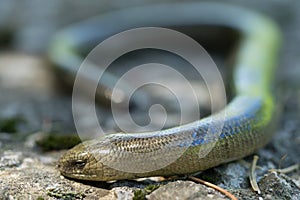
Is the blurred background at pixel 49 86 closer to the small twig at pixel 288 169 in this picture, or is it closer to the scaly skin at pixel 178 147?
the small twig at pixel 288 169

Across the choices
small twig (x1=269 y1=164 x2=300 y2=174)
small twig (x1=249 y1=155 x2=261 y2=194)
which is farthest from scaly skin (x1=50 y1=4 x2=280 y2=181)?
small twig (x1=269 y1=164 x2=300 y2=174)

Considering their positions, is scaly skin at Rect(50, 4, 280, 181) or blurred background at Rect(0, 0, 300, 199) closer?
scaly skin at Rect(50, 4, 280, 181)

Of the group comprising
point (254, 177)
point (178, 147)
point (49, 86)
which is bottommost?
point (254, 177)

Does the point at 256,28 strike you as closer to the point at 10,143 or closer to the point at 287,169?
the point at 287,169

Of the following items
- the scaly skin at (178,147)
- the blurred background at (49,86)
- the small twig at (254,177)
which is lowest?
the small twig at (254,177)

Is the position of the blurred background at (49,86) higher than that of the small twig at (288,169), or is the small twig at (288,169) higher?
the blurred background at (49,86)

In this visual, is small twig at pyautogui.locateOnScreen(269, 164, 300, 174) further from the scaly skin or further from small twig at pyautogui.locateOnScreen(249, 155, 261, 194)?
the scaly skin

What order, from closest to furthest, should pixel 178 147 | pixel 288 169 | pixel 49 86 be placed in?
pixel 178 147, pixel 288 169, pixel 49 86

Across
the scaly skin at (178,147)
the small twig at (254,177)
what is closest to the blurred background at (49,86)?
the small twig at (254,177)

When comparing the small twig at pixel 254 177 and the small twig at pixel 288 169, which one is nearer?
the small twig at pixel 254 177

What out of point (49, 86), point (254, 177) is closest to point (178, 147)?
point (254, 177)

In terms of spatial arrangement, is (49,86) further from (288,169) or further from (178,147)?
(288,169)
